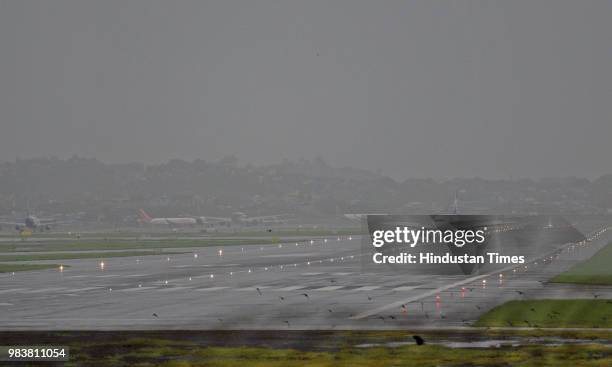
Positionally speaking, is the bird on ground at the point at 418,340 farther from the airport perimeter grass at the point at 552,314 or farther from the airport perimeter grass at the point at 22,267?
the airport perimeter grass at the point at 22,267

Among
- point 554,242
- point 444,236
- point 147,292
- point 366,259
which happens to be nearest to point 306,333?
point 147,292

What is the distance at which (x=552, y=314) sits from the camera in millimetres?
45000

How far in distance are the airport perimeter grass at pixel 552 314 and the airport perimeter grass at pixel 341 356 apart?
24.3ft

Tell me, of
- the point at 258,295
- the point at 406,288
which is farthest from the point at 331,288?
the point at 258,295

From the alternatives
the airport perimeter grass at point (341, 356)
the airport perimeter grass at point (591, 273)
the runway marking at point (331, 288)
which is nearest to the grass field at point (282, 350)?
the airport perimeter grass at point (341, 356)

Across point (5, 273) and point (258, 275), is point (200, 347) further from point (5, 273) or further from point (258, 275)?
point (5, 273)

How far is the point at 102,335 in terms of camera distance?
3803 centimetres

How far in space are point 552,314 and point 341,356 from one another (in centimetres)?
1589

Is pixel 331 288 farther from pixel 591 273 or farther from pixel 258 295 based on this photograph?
pixel 591 273

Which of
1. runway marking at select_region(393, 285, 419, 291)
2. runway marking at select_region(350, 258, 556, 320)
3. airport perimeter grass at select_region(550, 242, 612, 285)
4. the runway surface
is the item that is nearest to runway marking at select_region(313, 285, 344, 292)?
the runway surface

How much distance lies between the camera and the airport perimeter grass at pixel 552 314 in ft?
135

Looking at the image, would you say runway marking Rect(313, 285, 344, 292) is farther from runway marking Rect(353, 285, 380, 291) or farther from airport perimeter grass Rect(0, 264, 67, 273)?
airport perimeter grass Rect(0, 264, 67, 273)

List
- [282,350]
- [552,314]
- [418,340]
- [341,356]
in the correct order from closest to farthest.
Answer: [341,356] → [282,350] → [418,340] → [552,314]

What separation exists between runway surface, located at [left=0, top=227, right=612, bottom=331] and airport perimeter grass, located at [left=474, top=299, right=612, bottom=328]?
1123 mm
